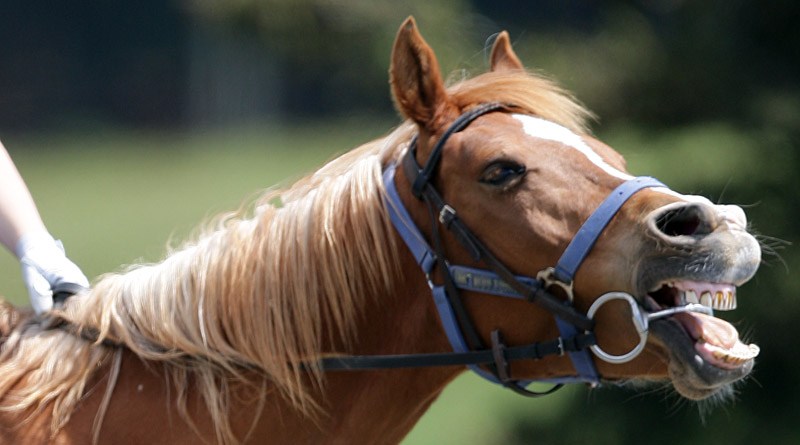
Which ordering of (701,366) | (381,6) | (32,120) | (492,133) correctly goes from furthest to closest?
(32,120) → (381,6) → (492,133) → (701,366)

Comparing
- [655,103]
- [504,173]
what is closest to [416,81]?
[504,173]

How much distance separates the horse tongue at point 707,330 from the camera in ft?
7.84

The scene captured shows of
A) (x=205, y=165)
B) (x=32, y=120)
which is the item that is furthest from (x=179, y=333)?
(x=32, y=120)

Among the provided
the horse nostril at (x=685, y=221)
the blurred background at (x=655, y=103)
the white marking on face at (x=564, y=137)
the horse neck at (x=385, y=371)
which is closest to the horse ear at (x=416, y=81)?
the white marking on face at (x=564, y=137)

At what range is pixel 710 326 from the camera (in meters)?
2.41

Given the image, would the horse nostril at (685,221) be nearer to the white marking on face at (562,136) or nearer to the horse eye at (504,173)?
the white marking on face at (562,136)

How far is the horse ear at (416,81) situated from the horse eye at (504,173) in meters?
→ 0.21

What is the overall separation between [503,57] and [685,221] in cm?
83

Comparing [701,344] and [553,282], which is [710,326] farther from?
[553,282]

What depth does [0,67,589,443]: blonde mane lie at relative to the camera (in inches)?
103

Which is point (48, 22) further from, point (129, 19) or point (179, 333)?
point (179, 333)

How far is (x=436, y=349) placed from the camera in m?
2.66

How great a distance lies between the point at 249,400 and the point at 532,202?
77 cm

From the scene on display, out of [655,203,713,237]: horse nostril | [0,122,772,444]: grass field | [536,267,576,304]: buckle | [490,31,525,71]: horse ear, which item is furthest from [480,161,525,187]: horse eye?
[0,122,772,444]: grass field
